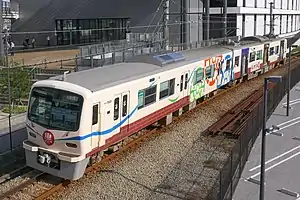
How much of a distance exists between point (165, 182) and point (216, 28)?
41.4m

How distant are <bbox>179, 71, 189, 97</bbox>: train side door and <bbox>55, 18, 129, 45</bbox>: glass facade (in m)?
32.9

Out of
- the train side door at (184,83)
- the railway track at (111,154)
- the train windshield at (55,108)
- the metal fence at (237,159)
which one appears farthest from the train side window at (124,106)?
the train side door at (184,83)

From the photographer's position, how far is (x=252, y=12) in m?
56.1

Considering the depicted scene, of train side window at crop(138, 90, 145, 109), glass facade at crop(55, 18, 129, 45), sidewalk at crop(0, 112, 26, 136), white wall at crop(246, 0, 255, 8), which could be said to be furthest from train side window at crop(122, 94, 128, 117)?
white wall at crop(246, 0, 255, 8)

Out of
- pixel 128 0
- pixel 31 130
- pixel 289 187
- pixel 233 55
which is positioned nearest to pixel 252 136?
pixel 289 187

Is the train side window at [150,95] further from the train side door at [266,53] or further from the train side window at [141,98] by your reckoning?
the train side door at [266,53]

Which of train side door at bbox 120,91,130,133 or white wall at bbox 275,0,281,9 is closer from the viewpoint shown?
train side door at bbox 120,91,130,133

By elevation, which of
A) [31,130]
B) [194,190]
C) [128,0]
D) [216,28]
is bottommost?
[194,190]

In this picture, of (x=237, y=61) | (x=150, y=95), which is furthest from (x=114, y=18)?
(x=150, y=95)

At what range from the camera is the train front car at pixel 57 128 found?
11609 mm

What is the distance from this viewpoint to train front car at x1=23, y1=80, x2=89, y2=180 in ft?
38.1

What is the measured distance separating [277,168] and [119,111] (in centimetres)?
489

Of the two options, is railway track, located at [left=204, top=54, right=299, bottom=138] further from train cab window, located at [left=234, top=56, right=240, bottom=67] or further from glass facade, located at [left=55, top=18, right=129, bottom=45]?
glass facade, located at [left=55, top=18, right=129, bottom=45]

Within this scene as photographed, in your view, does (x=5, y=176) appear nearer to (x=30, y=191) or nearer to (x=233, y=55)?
(x=30, y=191)
